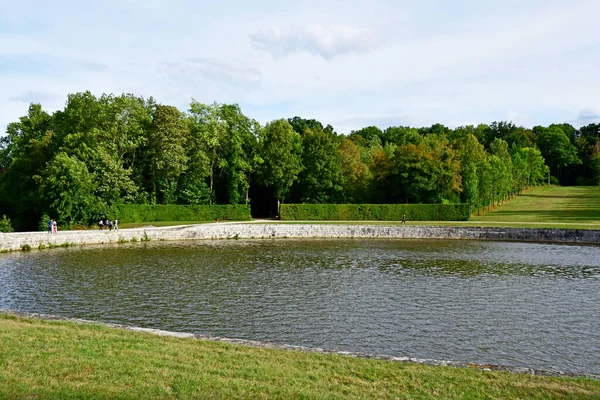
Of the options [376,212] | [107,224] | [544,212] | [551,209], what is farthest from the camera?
[551,209]

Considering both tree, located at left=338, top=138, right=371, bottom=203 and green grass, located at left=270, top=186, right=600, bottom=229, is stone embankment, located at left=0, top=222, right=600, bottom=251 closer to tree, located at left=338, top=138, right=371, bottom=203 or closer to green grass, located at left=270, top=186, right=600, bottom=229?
green grass, located at left=270, top=186, right=600, bottom=229

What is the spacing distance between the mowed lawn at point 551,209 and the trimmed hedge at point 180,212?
27.7 metres

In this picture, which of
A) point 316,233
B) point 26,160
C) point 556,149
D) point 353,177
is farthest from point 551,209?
point 26,160

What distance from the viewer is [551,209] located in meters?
67.9

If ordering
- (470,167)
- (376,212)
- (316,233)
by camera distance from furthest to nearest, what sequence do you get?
1. (470,167)
2. (376,212)
3. (316,233)

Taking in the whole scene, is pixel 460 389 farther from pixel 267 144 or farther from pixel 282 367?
pixel 267 144

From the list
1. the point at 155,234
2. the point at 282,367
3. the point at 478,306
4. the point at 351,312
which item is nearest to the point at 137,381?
the point at 282,367

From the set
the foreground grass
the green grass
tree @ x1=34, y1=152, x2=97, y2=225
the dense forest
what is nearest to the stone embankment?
the green grass

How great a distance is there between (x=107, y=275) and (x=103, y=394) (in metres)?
18.1

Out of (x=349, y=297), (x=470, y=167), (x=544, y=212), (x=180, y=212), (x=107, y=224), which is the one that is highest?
(x=470, y=167)

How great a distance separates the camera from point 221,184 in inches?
2510

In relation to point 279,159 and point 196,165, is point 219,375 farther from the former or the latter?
point 279,159

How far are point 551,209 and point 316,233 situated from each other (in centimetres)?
3984

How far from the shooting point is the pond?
46.4ft
